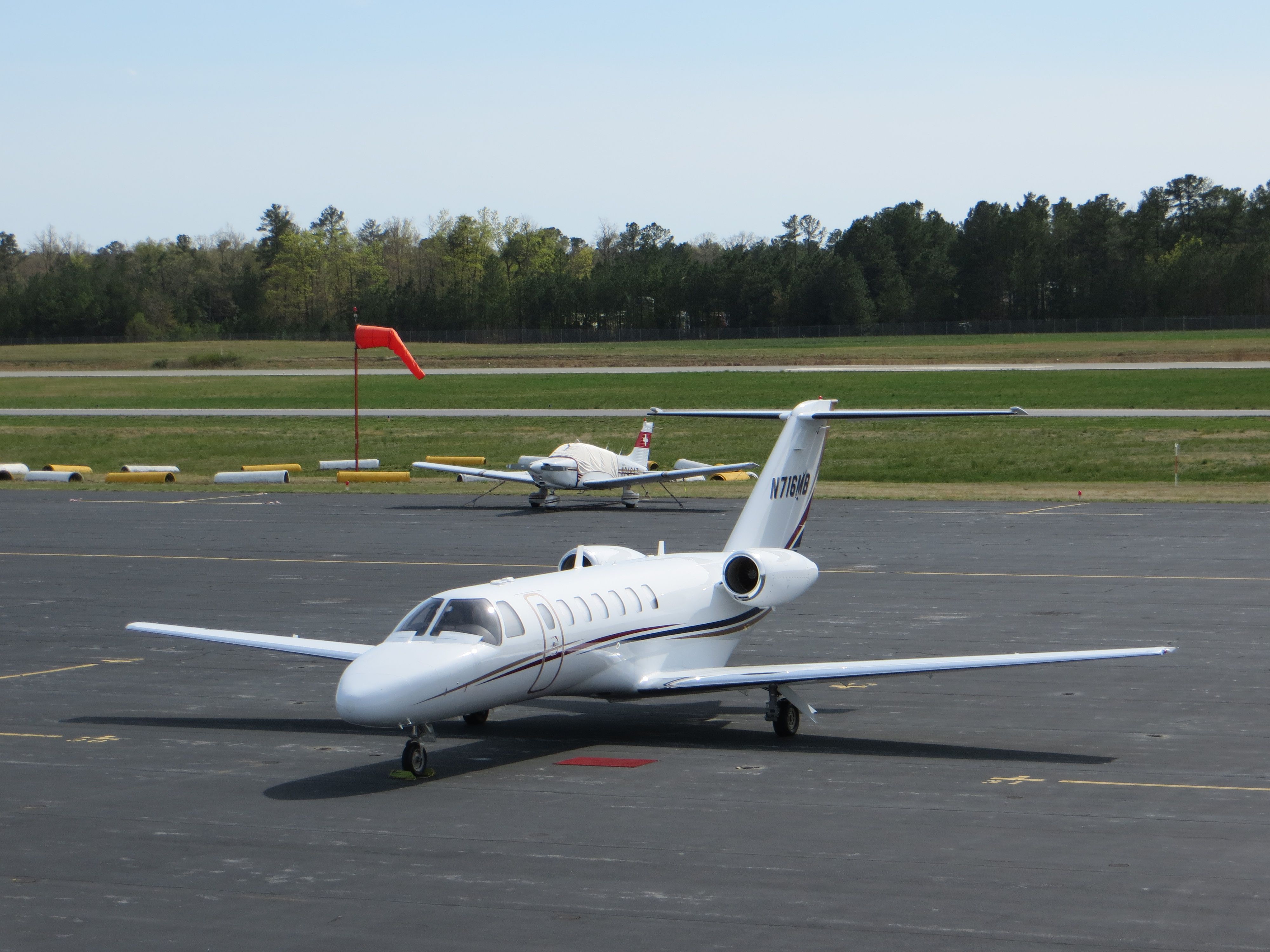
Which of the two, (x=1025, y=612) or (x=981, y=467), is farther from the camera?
(x=981, y=467)

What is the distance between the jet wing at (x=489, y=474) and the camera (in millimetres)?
53594

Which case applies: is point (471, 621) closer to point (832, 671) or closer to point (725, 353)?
point (832, 671)

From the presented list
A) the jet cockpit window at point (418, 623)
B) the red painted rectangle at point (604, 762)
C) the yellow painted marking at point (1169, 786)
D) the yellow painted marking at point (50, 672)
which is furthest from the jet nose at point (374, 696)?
the yellow painted marking at point (50, 672)

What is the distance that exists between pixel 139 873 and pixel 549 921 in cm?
435

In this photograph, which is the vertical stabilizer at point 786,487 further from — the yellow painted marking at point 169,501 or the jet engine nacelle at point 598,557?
the yellow painted marking at point 169,501

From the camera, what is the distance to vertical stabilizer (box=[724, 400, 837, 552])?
23.8 metres

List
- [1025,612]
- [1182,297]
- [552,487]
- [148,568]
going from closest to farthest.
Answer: [1025,612]
[148,568]
[552,487]
[1182,297]

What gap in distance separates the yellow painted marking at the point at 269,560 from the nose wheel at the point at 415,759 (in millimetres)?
18939

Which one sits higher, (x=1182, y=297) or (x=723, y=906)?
(x=1182, y=297)

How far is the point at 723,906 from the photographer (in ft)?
41.2

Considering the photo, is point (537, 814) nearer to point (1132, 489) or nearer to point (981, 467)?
point (1132, 489)

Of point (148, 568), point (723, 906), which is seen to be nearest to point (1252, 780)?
point (723, 906)

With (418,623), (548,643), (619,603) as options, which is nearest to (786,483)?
(619,603)

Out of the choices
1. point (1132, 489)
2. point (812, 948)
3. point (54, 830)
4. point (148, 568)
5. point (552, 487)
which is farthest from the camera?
point (1132, 489)
